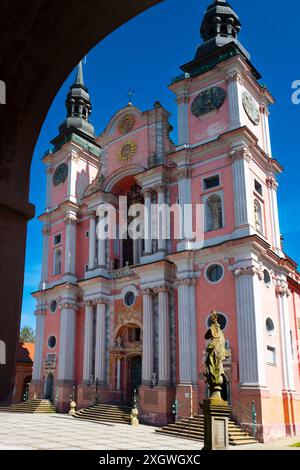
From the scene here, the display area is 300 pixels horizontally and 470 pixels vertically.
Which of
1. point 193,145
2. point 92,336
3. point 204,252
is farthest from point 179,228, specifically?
point 92,336

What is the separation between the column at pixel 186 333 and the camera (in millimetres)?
22609

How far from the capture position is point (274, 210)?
84.9 ft

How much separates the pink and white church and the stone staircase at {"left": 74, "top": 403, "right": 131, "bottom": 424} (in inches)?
39.1

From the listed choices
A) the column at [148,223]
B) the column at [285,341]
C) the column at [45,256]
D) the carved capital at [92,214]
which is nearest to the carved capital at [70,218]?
the carved capital at [92,214]

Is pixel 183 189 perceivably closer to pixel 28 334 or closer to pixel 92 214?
pixel 92 214

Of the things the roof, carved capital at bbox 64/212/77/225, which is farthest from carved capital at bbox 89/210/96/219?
the roof

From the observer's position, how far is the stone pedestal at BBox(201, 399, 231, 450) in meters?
14.5

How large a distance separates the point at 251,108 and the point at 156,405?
639 inches

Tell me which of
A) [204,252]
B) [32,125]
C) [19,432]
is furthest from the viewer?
[204,252]

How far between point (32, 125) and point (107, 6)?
1061 mm

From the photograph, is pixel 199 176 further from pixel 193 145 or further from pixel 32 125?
pixel 32 125

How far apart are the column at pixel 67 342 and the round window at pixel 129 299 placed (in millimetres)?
4504

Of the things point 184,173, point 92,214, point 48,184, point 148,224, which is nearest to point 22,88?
point 184,173
